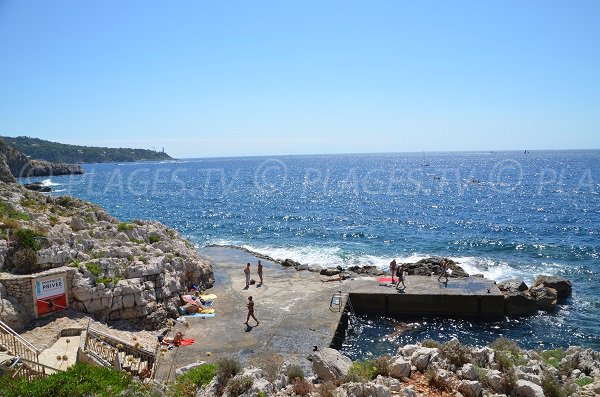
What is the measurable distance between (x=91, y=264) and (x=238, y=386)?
42.8 feet

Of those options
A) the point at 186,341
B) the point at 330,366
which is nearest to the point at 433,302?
the point at 186,341

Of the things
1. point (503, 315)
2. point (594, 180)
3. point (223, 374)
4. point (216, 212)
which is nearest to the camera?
point (223, 374)

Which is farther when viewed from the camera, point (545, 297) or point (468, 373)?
point (545, 297)

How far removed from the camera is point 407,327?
26078 mm

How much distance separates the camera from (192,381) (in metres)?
13.5

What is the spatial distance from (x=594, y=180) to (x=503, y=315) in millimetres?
105428

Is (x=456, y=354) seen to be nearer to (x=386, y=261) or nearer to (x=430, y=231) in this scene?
(x=386, y=261)

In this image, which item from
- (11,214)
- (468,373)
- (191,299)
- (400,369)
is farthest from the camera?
(191,299)

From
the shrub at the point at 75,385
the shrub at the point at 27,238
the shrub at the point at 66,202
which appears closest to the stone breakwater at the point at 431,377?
the shrub at the point at 75,385

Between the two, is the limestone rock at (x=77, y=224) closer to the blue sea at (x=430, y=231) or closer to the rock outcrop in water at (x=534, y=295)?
the blue sea at (x=430, y=231)

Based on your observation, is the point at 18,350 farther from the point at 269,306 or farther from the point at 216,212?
the point at 216,212

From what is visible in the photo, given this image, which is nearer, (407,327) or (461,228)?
(407,327)

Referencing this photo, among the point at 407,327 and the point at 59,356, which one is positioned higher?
the point at 59,356

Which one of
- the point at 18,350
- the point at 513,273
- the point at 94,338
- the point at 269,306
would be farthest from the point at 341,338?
the point at 513,273
